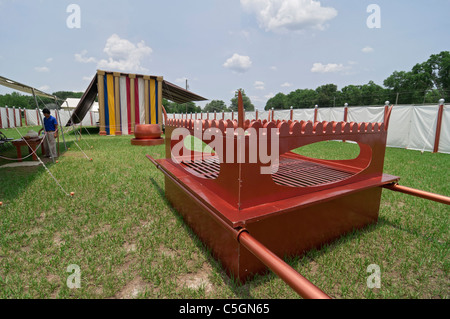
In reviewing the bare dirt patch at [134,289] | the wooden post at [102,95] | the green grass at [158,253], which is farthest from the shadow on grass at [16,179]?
the wooden post at [102,95]

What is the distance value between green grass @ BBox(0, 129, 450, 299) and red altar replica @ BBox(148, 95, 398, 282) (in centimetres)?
16

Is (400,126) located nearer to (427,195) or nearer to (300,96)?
(427,195)

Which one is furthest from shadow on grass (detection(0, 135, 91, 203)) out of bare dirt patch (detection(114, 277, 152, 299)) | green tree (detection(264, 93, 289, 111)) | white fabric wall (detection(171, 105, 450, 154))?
green tree (detection(264, 93, 289, 111))

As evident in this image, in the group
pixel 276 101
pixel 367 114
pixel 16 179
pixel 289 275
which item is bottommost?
pixel 16 179

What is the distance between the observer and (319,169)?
321 centimetres

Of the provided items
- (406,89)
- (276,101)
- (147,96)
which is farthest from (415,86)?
(147,96)

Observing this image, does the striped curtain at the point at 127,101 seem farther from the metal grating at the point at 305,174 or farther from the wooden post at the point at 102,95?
the metal grating at the point at 305,174

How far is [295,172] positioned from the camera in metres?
3.10

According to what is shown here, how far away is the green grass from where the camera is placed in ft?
5.68

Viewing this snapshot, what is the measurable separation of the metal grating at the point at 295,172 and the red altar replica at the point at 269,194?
2 centimetres

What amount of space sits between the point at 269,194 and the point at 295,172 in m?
1.38

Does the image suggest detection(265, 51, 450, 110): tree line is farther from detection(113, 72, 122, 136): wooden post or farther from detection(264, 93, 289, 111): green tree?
detection(113, 72, 122, 136): wooden post
